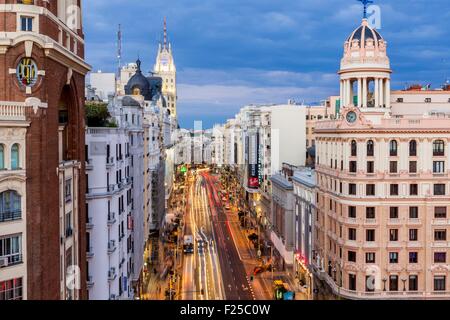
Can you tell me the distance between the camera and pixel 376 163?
57625mm

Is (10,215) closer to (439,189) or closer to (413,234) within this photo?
(413,234)

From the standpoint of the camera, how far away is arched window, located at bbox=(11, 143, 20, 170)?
24047 millimetres

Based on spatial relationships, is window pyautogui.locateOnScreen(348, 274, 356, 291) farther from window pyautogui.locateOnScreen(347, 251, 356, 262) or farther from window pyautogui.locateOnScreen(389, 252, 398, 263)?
window pyautogui.locateOnScreen(389, 252, 398, 263)

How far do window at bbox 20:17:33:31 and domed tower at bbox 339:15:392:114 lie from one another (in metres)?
44.6

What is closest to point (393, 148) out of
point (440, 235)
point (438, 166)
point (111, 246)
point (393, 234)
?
point (438, 166)

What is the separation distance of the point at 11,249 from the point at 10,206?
194cm

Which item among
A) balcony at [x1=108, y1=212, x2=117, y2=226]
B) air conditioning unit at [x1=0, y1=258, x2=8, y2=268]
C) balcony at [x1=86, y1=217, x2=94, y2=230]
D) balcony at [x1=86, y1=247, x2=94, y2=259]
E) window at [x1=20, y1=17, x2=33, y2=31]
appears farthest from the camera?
balcony at [x1=108, y1=212, x2=117, y2=226]

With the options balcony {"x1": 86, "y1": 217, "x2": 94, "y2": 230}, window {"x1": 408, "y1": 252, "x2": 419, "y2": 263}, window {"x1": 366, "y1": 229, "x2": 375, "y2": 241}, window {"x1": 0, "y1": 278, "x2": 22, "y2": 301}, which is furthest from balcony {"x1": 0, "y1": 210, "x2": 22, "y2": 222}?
window {"x1": 408, "y1": 252, "x2": 419, "y2": 263}
